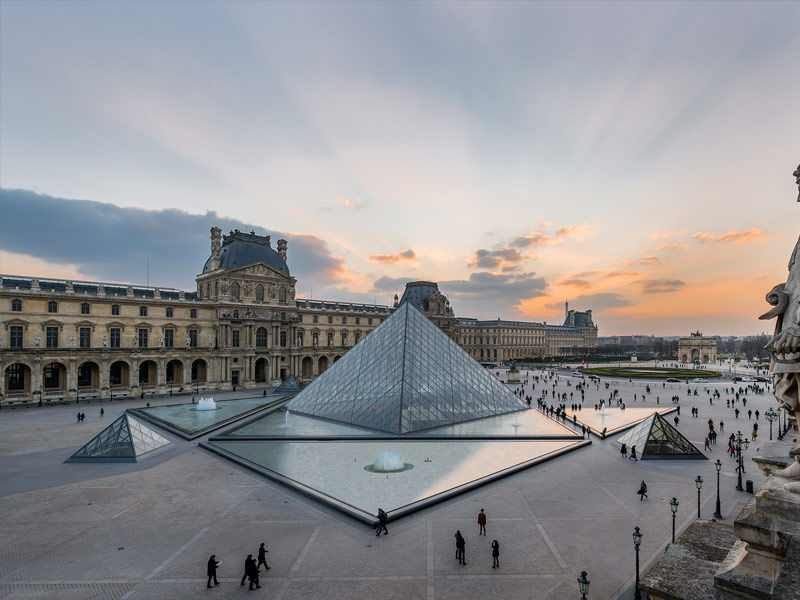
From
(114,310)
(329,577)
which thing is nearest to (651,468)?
(329,577)

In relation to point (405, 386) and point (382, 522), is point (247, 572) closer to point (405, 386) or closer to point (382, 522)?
point (382, 522)

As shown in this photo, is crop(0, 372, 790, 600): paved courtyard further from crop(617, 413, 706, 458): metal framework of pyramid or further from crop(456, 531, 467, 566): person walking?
crop(617, 413, 706, 458): metal framework of pyramid

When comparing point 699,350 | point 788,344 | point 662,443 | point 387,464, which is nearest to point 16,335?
point 387,464

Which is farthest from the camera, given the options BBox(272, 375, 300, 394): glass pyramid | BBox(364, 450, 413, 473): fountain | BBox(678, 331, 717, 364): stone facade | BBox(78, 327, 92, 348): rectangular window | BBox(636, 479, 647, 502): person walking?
BBox(678, 331, 717, 364): stone facade

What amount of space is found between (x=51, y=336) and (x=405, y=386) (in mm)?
34364

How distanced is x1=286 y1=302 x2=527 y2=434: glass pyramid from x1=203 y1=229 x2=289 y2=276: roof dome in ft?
81.7

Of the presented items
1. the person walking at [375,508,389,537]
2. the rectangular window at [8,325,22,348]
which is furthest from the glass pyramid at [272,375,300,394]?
the person walking at [375,508,389,537]

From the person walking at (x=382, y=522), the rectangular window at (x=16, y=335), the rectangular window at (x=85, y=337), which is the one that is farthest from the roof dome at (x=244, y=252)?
the person walking at (x=382, y=522)

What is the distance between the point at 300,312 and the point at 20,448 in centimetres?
3687

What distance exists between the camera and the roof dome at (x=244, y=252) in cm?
5112

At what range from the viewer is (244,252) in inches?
2042

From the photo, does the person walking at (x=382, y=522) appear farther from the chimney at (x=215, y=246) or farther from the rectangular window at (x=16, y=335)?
the chimney at (x=215, y=246)

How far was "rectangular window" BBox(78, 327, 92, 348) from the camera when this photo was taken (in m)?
40.1

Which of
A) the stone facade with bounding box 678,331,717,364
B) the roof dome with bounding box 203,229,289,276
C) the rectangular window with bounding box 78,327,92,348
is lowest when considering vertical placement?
the stone facade with bounding box 678,331,717,364
